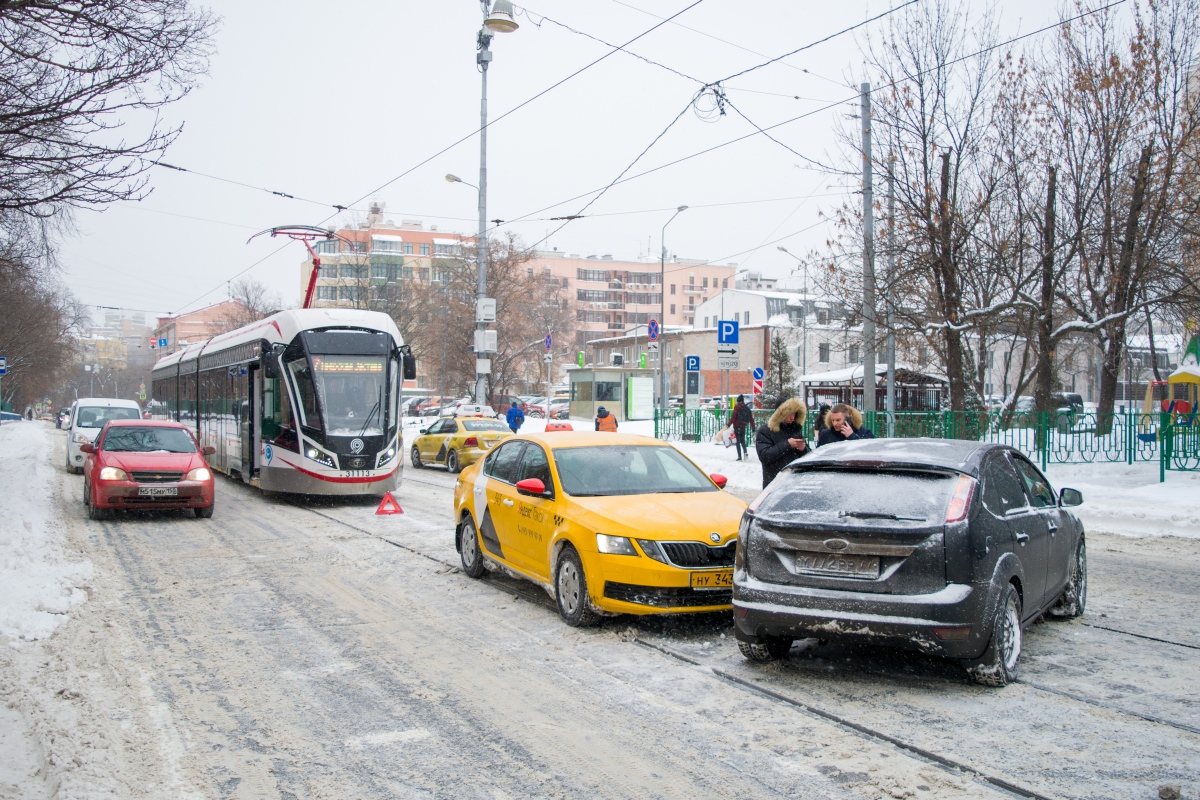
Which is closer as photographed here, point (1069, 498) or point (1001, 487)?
point (1001, 487)

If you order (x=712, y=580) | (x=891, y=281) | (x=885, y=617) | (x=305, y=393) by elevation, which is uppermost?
(x=891, y=281)

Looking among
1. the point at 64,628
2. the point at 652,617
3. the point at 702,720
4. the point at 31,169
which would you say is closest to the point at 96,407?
the point at 31,169

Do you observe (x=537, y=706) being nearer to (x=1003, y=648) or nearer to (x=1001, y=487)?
(x=1003, y=648)

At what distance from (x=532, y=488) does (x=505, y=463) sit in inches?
49.2

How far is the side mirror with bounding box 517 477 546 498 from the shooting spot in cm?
800

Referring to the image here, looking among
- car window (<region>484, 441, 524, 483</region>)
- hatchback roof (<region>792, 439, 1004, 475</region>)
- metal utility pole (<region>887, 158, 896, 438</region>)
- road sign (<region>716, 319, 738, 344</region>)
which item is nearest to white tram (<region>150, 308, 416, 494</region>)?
car window (<region>484, 441, 524, 483</region>)

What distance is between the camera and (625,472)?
27.3 feet

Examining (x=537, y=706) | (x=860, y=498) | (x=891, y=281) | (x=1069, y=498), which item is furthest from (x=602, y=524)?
(x=891, y=281)

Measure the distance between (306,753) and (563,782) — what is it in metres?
1.34

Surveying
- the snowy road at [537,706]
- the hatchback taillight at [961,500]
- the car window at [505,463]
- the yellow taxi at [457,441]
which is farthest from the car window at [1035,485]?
the yellow taxi at [457,441]

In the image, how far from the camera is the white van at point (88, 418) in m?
23.8

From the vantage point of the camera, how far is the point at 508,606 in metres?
8.23

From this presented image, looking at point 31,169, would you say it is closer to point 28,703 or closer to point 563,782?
point 28,703

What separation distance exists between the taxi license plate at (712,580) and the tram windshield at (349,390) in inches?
403
